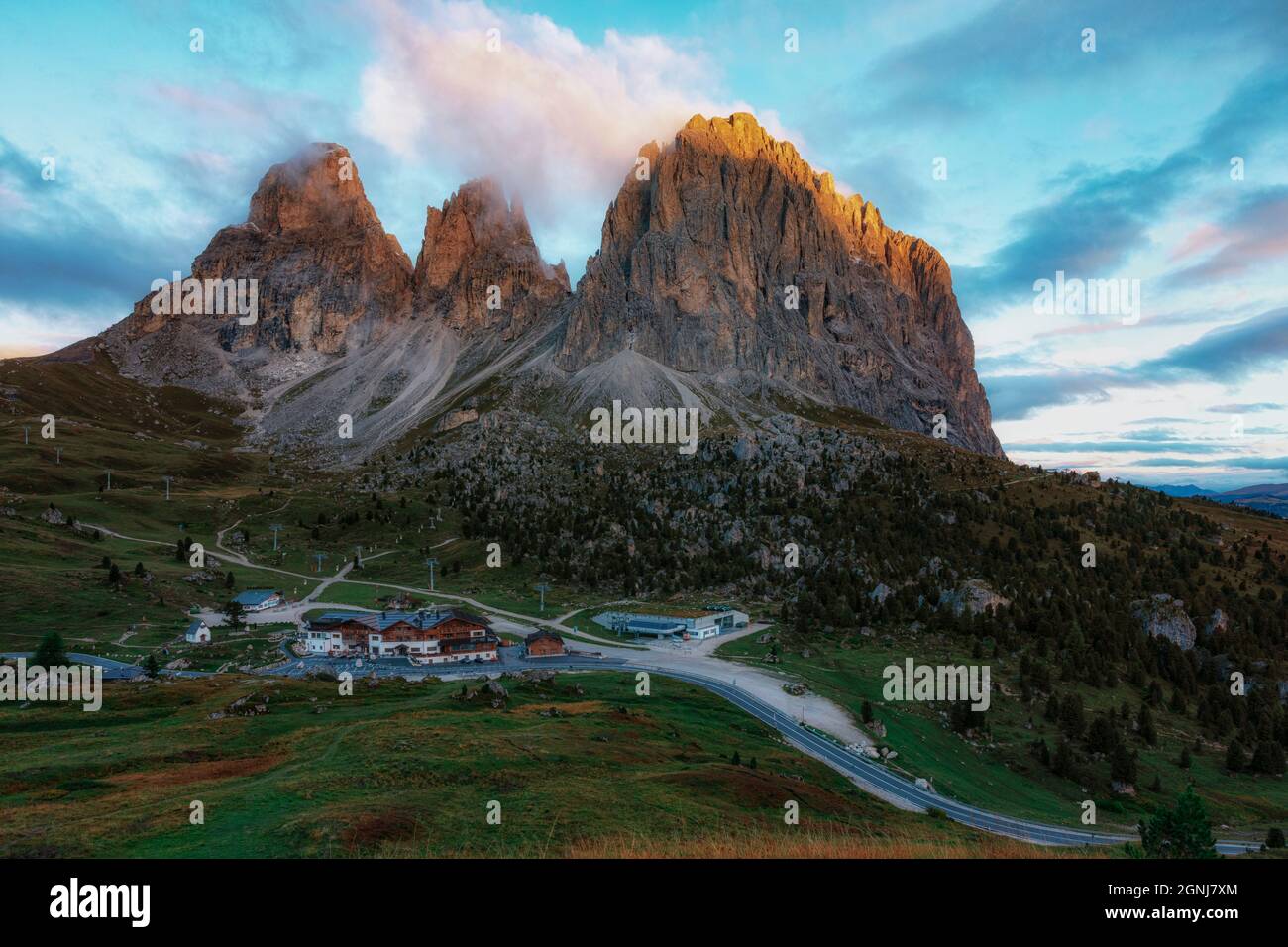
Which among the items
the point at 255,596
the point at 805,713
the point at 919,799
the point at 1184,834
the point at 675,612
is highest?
the point at 1184,834

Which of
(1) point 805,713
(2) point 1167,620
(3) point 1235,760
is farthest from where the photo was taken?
(2) point 1167,620

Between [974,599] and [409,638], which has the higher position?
[974,599]

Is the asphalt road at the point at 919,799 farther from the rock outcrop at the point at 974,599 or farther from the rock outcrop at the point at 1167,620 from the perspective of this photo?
the rock outcrop at the point at 1167,620

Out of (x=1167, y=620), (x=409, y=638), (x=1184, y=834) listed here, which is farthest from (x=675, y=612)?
(x=1184, y=834)
